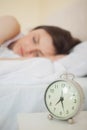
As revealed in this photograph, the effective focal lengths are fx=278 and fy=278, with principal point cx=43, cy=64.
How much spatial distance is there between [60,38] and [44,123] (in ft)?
1.71

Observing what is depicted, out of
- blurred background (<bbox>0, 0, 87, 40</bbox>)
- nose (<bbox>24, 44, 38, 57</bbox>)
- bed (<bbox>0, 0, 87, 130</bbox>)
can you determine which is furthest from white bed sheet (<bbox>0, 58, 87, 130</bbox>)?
blurred background (<bbox>0, 0, 87, 40</bbox>)

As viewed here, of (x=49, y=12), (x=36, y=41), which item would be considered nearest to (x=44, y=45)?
(x=36, y=41)

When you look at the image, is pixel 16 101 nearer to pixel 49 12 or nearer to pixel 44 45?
pixel 44 45

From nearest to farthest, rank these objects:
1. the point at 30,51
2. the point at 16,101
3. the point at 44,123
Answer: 1. the point at 44,123
2. the point at 16,101
3. the point at 30,51

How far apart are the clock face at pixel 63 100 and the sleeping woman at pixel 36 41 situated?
0.29 metres

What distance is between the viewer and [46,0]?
145 centimetres

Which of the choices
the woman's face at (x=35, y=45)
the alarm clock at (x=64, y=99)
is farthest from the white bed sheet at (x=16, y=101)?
the woman's face at (x=35, y=45)

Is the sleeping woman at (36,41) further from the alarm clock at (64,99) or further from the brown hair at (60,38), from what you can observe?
the alarm clock at (64,99)

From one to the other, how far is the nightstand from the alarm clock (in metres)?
0.03

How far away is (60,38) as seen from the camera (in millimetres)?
1466

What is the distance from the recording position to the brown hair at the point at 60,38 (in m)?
1.45

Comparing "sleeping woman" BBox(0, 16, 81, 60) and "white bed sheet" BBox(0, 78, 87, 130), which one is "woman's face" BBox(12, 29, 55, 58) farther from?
"white bed sheet" BBox(0, 78, 87, 130)

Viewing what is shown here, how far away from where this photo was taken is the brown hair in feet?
4.77

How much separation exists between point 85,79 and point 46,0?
457 millimetres
